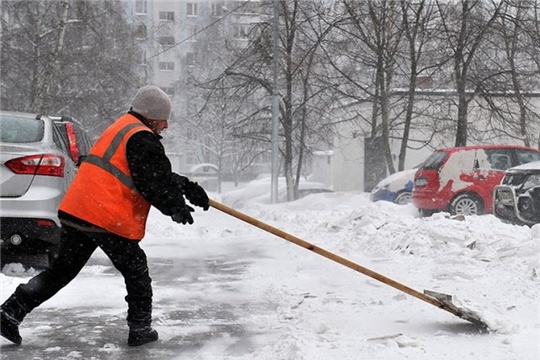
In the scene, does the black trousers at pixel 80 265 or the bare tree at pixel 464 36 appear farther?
the bare tree at pixel 464 36

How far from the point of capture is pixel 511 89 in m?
22.5

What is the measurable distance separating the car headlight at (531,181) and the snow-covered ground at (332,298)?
69 centimetres

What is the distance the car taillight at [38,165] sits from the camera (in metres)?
5.79

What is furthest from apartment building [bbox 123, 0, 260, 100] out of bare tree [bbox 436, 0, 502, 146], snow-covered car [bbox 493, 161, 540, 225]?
snow-covered car [bbox 493, 161, 540, 225]

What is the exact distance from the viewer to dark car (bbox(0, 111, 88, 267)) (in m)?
5.75

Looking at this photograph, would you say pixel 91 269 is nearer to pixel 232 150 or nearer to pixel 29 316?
pixel 29 316

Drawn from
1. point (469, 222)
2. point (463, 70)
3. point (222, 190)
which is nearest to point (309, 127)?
point (463, 70)

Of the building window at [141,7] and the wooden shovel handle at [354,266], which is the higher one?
the building window at [141,7]

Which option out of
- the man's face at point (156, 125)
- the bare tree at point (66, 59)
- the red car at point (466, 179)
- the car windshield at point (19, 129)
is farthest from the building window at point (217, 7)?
the man's face at point (156, 125)

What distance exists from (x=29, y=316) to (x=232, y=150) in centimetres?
5060

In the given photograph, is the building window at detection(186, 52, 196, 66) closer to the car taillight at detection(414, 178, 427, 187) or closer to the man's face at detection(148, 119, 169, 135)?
the car taillight at detection(414, 178, 427, 187)

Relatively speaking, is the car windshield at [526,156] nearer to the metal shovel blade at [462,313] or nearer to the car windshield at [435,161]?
the car windshield at [435,161]

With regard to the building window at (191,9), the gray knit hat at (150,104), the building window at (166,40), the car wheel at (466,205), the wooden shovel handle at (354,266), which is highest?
the building window at (191,9)

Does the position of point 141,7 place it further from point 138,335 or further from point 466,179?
point 138,335
